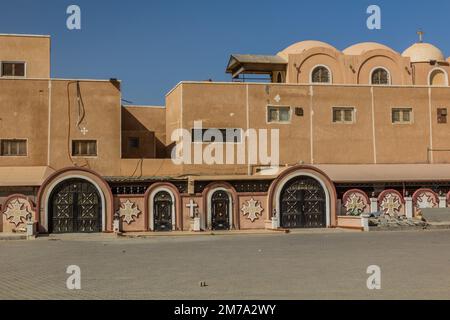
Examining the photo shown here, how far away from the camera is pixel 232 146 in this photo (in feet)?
124

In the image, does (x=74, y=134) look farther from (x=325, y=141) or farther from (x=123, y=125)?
(x=325, y=141)

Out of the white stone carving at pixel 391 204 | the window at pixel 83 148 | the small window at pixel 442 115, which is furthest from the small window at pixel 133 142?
the small window at pixel 442 115

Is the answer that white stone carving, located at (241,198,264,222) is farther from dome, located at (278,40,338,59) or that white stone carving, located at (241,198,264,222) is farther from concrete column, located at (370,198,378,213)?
dome, located at (278,40,338,59)

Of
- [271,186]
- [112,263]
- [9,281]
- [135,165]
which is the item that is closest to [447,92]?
[271,186]

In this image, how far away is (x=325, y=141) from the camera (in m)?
39.2

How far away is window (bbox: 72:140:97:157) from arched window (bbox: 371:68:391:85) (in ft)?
59.4

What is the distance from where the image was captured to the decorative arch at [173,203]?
3397 cm

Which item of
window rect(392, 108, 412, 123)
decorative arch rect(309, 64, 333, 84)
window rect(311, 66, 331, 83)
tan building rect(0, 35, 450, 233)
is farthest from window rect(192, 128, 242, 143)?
window rect(392, 108, 412, 123)

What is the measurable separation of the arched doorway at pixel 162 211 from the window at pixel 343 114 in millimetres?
11442

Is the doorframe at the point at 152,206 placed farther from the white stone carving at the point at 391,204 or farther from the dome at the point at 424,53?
the dome at the point at 424,53

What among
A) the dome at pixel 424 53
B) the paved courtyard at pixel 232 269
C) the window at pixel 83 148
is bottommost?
the paved courtyard at pixel 232 269

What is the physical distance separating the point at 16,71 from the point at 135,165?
8.57m

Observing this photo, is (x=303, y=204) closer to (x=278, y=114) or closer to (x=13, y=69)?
(x=278, y=114)

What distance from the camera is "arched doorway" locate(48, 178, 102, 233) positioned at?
1299 inches
